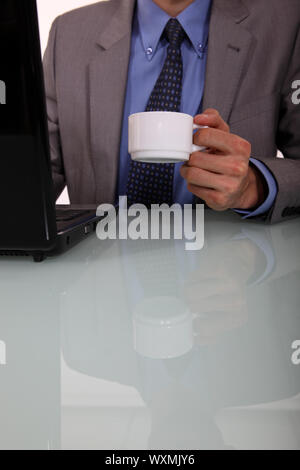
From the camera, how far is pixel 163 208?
3.26ft

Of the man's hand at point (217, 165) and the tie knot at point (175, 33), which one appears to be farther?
the tie knot at point (175, 33)

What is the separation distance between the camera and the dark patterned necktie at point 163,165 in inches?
41.9

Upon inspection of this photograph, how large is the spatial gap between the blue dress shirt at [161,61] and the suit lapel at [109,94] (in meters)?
0.04

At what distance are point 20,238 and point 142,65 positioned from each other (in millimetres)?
874

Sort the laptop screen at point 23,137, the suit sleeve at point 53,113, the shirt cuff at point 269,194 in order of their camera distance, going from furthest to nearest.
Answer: the suit sleeve at point 53,113 < the shirt cuff at point 269,194 < the laptop screen at point 23,137

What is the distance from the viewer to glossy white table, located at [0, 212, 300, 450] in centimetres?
19

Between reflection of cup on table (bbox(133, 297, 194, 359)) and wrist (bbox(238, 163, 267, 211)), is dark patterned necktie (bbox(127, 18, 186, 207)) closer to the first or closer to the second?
wrist (bbox(238, 163, 267, 211))

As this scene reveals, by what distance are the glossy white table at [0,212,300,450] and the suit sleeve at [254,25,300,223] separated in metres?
0.29

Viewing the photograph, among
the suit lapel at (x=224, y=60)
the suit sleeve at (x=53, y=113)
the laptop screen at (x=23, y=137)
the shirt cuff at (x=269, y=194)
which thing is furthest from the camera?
the suit sleeve at (x=53, y=113)

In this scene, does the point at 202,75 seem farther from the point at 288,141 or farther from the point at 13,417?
the point at 13,417

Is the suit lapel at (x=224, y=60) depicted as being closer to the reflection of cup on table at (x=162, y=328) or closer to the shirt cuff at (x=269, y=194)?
the shirt cuff at (x=269, y=194)

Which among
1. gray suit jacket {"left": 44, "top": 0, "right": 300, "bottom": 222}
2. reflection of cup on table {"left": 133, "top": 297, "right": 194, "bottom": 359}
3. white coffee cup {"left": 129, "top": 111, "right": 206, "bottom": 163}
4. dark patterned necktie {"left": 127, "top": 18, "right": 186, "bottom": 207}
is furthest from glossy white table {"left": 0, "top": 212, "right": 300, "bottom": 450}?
gray suit jacket {"left": 44, "top": 0, "right": 300, "bottom": 222}

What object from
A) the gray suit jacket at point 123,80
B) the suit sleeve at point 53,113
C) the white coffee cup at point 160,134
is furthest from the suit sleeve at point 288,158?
the suit sleeve at point 53,113

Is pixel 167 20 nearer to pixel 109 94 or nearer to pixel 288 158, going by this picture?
pixel 109 94
